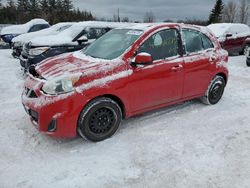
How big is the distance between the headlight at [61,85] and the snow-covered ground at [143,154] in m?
0.85

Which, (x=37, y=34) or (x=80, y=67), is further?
(x=37, y=34)

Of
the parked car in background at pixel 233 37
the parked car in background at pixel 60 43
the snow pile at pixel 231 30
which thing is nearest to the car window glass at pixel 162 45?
the parked car in background at pixel 60 43

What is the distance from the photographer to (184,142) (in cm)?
429

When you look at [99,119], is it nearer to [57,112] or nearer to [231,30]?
[57,112]

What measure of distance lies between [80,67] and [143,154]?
158cm

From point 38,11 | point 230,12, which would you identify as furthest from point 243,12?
point 38,11

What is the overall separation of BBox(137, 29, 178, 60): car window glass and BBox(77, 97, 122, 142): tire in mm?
1055

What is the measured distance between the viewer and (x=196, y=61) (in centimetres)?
531

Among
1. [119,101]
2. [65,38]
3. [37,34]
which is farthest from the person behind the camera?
[37,34]

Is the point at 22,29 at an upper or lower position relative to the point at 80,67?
lower

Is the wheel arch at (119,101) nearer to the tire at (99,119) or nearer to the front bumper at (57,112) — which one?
the tire at (99,119)

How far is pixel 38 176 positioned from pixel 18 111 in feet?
8.21

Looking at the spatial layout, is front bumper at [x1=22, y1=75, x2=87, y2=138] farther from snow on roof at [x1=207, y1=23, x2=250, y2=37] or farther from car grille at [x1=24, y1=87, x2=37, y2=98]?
snow on roof at [x1=207, y1=23, x2=250, y2=37]

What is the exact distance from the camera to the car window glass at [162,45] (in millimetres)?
4691
